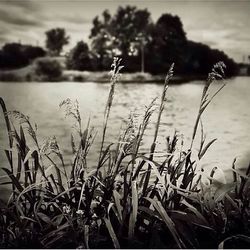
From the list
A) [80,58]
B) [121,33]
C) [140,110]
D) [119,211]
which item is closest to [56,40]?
[80,58]

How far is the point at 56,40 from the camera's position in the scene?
149cm

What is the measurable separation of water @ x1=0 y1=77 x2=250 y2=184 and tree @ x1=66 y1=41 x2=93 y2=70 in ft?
0.24

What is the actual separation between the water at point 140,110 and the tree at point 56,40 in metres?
0.14

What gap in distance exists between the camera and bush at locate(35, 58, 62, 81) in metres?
1.51

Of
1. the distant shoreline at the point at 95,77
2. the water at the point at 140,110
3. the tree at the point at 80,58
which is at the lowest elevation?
the water at the point at 140,110

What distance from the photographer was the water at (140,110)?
1.48 m

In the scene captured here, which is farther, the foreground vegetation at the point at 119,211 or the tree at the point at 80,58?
the tree at the point at 80,58

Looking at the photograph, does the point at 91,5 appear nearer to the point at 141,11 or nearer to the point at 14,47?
the point at 141,11

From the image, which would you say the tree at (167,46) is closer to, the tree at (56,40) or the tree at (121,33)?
the tree at (121,33)

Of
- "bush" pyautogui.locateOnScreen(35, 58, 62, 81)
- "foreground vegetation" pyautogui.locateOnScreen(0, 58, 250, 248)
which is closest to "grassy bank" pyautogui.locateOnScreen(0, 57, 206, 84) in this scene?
"bush" pyautogui.locateOnScreen(35, 58, 62, 81)

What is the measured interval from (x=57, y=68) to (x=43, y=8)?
0.24 m

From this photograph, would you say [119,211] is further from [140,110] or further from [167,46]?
[167,46]

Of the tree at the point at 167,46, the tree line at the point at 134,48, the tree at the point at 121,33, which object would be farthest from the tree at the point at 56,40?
the tree at the point at 167,46

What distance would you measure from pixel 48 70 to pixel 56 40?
126 mm
